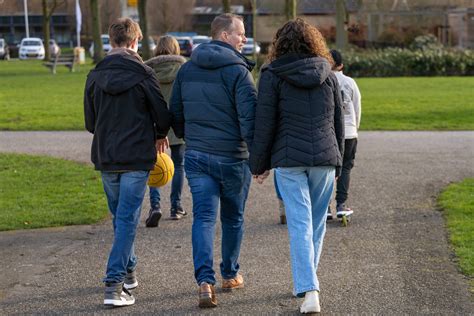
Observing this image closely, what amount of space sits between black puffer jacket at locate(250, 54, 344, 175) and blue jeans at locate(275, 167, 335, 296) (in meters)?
0.10

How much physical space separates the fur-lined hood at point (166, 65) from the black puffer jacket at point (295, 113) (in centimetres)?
274

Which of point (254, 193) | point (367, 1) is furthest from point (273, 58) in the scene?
point (367, 1)

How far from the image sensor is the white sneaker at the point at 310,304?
5316mm

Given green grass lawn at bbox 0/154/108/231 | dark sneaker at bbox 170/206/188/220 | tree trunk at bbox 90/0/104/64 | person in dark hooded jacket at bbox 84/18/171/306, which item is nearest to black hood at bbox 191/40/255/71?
person in dark hooded jacket at bbox 84/18/171/306

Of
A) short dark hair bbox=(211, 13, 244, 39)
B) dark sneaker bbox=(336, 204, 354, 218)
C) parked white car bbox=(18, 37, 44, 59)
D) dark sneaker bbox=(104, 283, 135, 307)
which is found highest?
short dark hair bbox=(211, 13, 244, 39)

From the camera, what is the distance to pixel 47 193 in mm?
10117

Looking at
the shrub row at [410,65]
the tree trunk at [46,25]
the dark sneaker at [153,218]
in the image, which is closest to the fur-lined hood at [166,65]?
the dark sneaker at [153,218]

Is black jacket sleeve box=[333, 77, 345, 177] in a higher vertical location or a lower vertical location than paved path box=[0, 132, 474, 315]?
higher

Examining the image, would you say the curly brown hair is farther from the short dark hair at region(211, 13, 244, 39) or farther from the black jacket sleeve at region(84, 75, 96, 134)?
the black jacket sleeve at region(84, 75, 96, 134)

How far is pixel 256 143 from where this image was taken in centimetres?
543

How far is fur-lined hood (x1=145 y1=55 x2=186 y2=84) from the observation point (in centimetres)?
803

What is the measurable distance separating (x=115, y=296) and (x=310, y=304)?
127 centimetres

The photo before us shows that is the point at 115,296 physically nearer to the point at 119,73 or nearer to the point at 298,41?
the point at 119,73

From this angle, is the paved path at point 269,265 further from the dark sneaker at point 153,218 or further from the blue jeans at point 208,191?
the blue jeans at point 208,191
